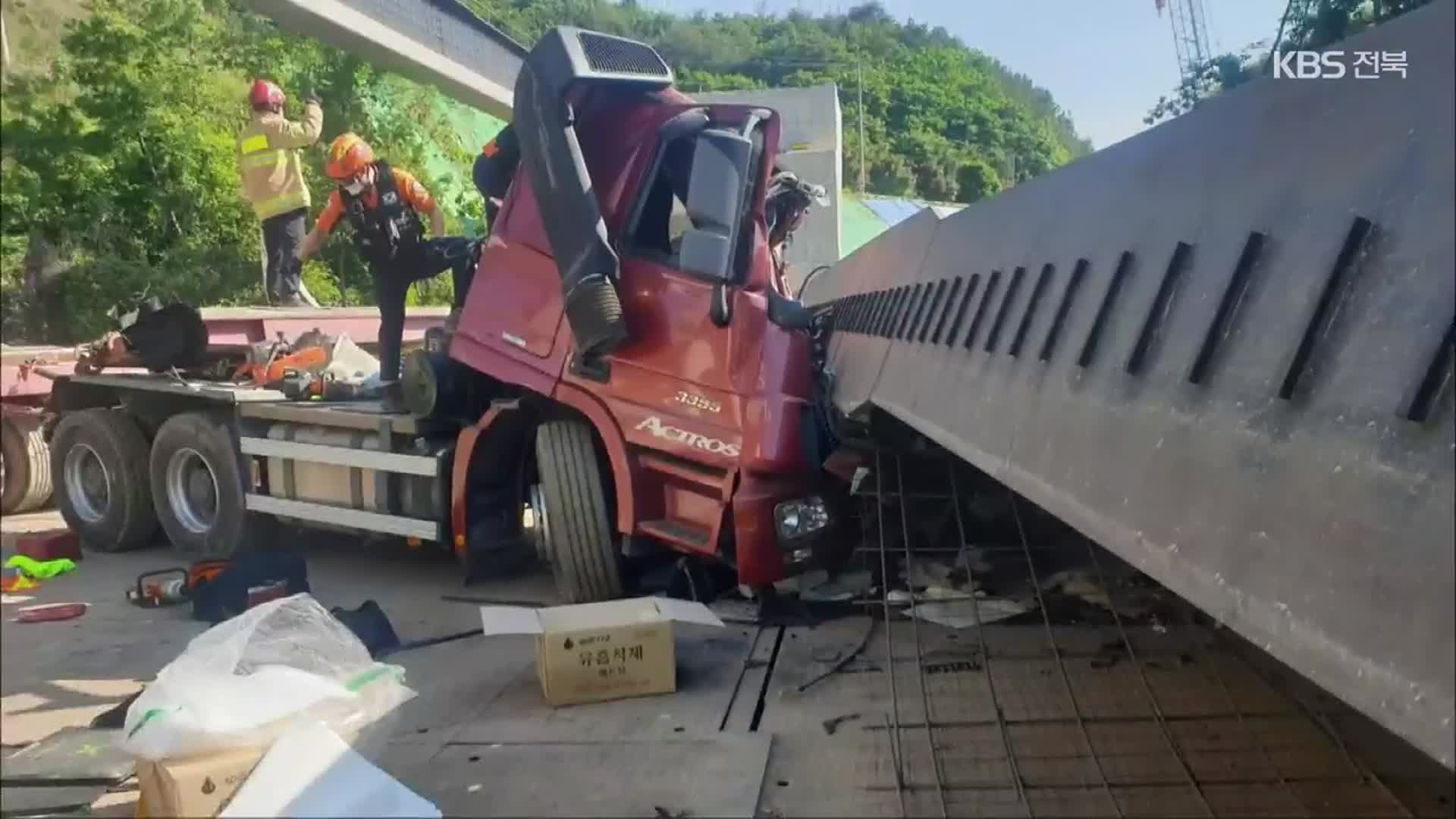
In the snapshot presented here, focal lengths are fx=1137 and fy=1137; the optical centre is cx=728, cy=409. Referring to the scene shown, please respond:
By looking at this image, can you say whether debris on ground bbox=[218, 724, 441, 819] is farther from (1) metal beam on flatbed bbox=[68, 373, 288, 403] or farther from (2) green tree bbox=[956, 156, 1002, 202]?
(1) metal beam on flatbed bbox=[68, 373, 288, 403]

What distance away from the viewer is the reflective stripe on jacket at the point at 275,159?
4.90 meters

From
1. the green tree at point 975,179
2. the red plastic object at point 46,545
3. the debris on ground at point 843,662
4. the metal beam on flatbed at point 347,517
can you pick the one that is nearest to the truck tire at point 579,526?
the metal beam on flatbed at point 347,517

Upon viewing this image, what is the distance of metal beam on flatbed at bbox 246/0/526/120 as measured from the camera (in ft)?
13.2

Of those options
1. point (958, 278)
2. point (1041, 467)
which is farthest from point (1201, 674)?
point (1041, 467)

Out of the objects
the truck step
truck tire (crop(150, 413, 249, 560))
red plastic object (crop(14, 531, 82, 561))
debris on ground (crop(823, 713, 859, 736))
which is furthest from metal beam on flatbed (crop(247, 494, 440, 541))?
debris on ground (crop(823, 713, 859, 736))

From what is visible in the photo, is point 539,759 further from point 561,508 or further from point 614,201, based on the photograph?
point 614,201

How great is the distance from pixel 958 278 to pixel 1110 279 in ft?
5.16

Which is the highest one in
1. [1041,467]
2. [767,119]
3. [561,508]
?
[767,119]

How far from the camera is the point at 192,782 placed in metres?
2.83

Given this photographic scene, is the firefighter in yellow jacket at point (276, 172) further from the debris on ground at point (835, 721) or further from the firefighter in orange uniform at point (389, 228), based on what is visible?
the debris on ground at point (835, 721)

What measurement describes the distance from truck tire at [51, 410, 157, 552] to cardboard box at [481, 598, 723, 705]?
4002 mm

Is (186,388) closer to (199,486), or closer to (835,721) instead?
(199,486)

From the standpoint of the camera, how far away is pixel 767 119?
517cm

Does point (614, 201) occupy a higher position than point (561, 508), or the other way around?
point (614, 201)
